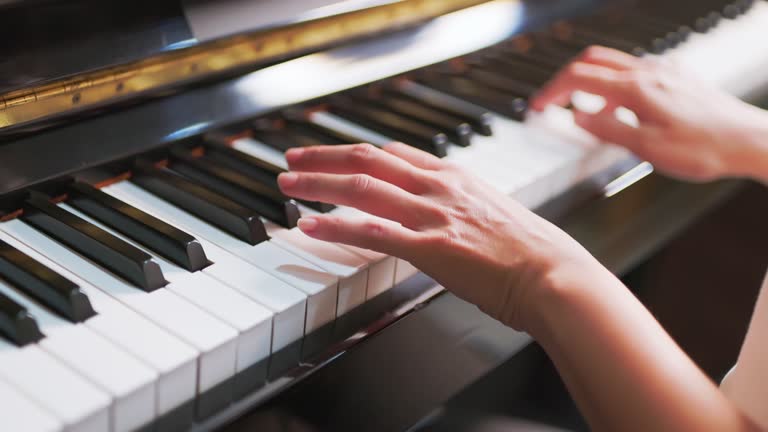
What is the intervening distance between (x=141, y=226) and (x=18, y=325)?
0.62 feet

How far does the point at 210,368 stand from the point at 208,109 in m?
0.43

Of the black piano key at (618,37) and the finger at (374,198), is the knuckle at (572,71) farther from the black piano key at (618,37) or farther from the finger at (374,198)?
the finger at (374,198)

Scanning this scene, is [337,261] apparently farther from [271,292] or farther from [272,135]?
[272,135]

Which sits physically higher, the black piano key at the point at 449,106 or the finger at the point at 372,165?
the finger at the point at 372,165

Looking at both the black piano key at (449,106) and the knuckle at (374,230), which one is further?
the black piano key at (449,106)

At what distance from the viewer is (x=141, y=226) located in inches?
32.0

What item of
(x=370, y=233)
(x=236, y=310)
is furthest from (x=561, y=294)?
(x=236, y=310)

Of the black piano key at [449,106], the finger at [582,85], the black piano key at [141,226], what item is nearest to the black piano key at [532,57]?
the finger at [582,85]

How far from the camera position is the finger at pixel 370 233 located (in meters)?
0.79

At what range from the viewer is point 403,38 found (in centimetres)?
128

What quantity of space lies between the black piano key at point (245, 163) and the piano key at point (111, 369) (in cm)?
32

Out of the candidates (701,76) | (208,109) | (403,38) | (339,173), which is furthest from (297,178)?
(701,76)

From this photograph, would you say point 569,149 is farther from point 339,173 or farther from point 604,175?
point 339,173

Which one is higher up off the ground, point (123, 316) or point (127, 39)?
point (127, 39)
